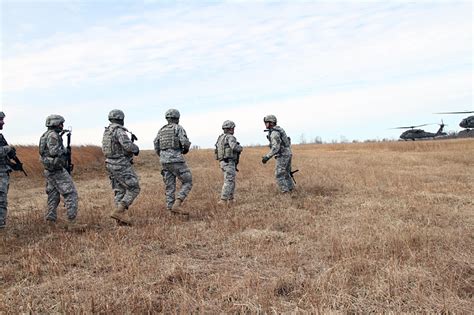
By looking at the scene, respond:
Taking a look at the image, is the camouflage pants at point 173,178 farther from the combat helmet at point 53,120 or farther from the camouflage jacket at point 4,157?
the camouflage jacket at point 4,157

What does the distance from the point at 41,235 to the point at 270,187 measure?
24.1ft

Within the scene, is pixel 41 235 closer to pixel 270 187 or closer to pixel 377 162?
pixel 270 187

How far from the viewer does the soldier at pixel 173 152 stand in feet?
31.0

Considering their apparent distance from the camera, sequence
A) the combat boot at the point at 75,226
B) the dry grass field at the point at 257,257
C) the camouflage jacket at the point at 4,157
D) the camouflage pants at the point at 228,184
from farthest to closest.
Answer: the camouflage pants at the point at 228,184, the camouflage jacket at the point at 4,157, the combat boot at the point at 75,226, the dry grass field at the point at 257,257

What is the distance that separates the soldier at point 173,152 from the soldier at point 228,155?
4.58 feet

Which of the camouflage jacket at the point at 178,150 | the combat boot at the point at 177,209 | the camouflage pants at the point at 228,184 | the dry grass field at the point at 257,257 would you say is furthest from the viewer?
the camouflage pants at the point at 228,184

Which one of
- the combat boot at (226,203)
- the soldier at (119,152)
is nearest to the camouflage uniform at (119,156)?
the soldier at (119,152)

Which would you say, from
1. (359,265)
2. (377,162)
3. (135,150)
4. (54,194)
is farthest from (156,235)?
(377,162)

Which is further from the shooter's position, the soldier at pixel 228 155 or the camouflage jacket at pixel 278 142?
the camouflage jacket at pixel 278 142

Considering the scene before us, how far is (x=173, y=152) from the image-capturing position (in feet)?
31.1

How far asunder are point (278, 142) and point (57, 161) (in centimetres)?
582

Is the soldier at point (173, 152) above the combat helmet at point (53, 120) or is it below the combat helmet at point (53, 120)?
below

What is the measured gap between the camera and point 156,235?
23.3ft

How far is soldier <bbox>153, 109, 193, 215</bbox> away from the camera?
31.0ft
